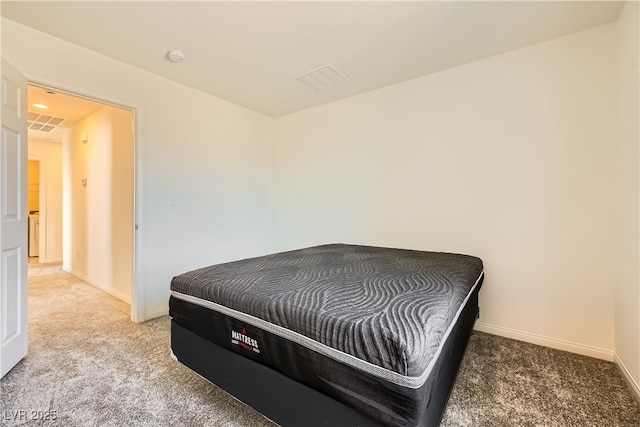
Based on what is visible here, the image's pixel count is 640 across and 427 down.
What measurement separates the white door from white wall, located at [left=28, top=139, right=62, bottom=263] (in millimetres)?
4244

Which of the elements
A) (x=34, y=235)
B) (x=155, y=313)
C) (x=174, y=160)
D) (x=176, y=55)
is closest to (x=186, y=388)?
(x=155, y=313)

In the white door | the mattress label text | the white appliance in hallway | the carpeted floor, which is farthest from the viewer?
the white appliance in hallway

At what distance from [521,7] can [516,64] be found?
0.55 metres

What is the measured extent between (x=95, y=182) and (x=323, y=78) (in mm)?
3263

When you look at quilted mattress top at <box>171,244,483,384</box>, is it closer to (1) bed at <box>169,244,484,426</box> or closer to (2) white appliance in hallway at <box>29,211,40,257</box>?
(1) bed at <box>169,244,484,426</box>

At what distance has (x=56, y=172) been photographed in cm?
531

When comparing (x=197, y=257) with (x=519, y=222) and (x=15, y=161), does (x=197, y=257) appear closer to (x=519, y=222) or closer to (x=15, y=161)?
(x=15, y=161)

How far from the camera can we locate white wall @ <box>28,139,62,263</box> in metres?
5.14

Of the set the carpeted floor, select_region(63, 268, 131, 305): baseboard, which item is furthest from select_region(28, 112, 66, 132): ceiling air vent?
the carpeted floor

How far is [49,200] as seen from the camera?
5191 mm

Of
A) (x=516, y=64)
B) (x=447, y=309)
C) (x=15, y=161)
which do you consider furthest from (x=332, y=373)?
(x=516, y=64)

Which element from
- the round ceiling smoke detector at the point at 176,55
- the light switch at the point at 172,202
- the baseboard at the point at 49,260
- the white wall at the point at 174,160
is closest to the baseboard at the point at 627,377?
the white wall at the point at 174,160

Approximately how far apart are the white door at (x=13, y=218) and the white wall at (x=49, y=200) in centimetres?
424

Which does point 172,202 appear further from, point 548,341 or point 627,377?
point 627,377
